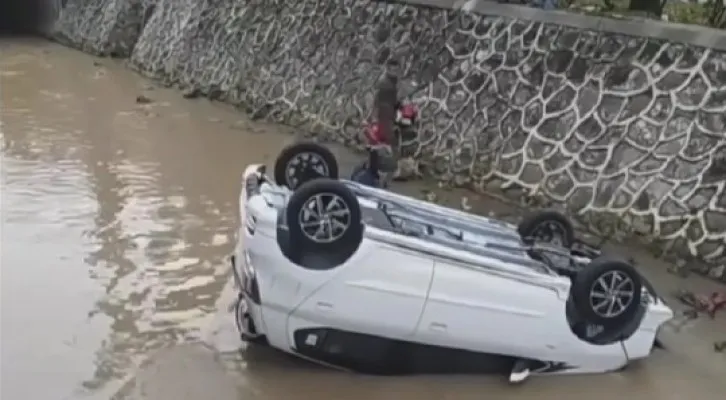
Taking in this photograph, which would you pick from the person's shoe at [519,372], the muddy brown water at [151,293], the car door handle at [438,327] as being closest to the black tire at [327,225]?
the car door handle at [438,327]

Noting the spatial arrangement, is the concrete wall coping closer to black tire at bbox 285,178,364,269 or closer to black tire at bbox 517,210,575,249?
black tire at bbox 517,210,575,249

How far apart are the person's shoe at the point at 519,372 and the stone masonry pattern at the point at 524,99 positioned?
269cm

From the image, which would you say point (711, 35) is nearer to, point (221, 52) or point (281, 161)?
point (281, 161)

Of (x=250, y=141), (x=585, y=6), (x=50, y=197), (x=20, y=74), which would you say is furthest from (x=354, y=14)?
(x=20, y=74)

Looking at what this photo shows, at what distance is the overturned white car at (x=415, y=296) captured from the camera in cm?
588

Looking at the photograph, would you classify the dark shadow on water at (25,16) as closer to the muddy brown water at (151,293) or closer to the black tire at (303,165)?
the muddy brown water at (151,293)

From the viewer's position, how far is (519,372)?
6352 millimetres

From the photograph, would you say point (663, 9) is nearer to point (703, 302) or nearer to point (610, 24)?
point (610, 24)

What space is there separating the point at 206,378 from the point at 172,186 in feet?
16.6

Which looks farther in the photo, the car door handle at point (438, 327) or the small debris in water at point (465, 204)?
the small debris in water at point (465, 204)

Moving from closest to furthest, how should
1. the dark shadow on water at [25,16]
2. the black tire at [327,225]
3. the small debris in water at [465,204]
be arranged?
the black tire at [327,225] < the small debris in water at [465,204] < the dark shadow on water at [25,16]

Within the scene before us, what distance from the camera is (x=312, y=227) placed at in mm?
5891

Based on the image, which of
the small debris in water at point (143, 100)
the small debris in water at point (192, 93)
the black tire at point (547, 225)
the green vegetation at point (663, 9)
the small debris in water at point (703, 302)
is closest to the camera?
the black tire at point (547, 225)

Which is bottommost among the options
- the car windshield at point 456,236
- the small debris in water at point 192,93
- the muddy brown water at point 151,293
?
the muddy brown water at point 151,293
